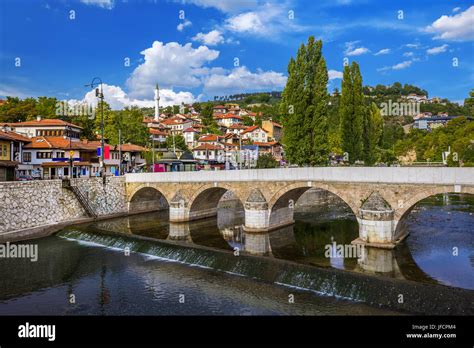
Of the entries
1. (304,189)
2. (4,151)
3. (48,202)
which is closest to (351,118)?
(304,189)

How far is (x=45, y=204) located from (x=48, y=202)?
34 centimetres

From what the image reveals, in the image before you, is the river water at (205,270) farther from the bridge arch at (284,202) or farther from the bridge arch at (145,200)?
the bridge arch at (145,200)

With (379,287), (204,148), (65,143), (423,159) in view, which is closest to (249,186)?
(379,287)

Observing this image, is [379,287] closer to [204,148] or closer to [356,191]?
[356,191]

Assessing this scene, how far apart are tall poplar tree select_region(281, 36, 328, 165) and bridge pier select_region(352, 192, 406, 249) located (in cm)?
1321


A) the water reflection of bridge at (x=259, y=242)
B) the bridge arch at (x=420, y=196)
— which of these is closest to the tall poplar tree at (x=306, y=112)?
the water reflection of bridge at (x=259, y=242)

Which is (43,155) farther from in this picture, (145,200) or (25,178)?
(145,200)

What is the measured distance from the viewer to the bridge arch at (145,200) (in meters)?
39.0

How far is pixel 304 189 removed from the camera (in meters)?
29.7

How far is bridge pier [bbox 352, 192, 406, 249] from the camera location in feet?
70.8

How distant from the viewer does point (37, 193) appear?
30.3 metres

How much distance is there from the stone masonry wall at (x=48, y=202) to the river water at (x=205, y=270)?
272 cm

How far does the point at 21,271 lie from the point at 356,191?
21187 mm

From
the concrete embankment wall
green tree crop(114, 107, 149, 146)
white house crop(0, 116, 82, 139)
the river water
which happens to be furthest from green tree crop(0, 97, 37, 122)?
the river water
